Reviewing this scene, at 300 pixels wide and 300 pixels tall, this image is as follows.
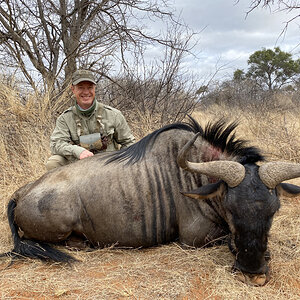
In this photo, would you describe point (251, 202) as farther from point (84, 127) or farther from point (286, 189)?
point (84, 127)

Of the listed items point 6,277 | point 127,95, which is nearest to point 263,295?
point 6,277

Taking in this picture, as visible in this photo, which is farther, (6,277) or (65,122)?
(65,122)

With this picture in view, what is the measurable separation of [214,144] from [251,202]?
91 centimetres

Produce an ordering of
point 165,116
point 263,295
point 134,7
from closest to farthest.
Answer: point 263,295 < point 165,116 < point 134,7

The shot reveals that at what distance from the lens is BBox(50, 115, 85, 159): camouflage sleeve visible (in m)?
4.07

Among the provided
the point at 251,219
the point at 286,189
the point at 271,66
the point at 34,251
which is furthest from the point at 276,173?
the point at 271,66

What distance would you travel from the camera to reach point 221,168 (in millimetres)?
2549

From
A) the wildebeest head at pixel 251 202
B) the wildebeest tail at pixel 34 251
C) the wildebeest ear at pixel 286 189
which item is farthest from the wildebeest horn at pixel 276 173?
the wildebeest tail at pixel 34 251

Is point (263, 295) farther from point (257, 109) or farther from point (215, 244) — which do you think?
point (257, 109)

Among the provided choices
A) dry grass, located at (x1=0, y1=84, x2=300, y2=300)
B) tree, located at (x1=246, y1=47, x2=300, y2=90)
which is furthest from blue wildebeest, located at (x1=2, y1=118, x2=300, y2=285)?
tree, located at (x1=246, y1=47, x2=300, y2=90)

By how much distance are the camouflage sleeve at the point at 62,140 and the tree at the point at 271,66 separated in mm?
20302

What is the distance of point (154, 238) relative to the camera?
328 cm

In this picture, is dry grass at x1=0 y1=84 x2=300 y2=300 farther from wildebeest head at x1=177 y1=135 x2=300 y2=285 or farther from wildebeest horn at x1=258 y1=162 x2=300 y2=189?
wildebeest horn at x1=258 y1=162 x2=300 y2=189

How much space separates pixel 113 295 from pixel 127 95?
5.51 metres
